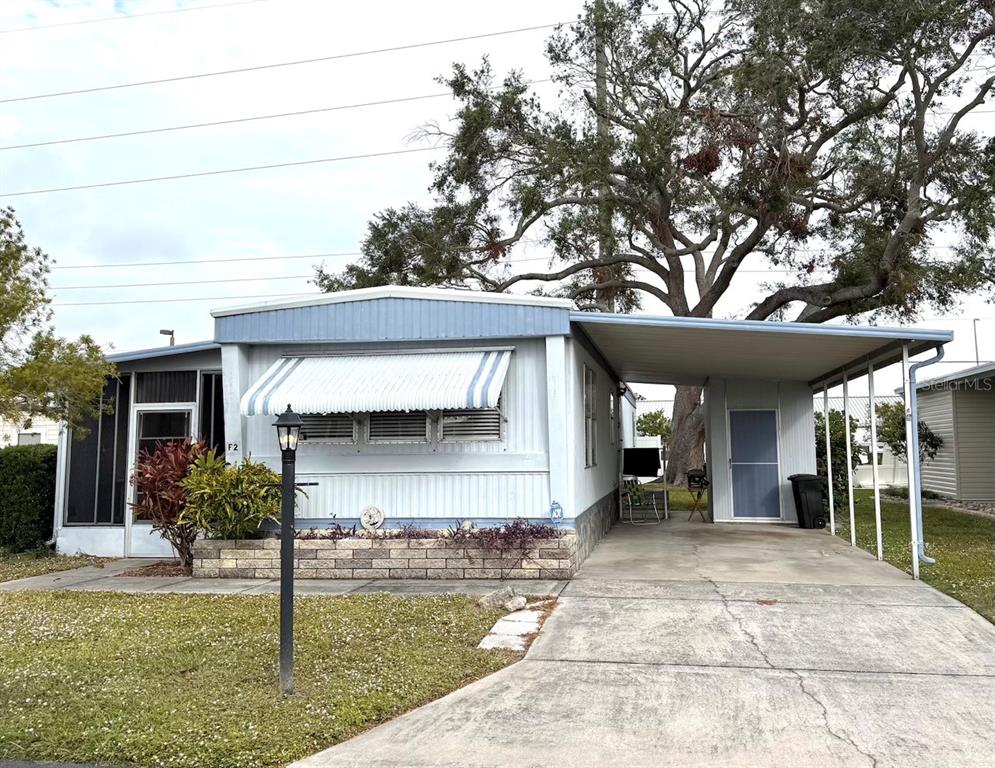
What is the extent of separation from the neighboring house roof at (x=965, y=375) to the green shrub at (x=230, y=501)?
544 inches

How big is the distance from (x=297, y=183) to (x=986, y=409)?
17205 mm

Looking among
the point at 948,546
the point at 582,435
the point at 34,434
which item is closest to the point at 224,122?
the point at 34,434

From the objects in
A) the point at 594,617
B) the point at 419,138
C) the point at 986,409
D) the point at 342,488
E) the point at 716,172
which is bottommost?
the point at 594,617

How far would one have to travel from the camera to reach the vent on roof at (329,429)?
370 inches

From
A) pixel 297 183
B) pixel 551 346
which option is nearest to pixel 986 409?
pixel 551 346

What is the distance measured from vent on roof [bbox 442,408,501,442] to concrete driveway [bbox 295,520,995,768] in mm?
1998

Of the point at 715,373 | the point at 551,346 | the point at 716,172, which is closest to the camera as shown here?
the point at 551,346

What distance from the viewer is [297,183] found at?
19734 mm

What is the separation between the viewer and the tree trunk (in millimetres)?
23953

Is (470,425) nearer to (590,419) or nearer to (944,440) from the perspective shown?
(590,419)

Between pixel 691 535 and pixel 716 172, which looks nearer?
pixel 691 535

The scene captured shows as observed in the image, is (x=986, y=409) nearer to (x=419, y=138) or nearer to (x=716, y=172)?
(x=716, y=172)

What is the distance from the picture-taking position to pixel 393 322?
9.22 metres

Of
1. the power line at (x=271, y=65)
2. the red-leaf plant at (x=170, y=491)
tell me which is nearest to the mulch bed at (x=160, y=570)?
the red-leaf plant at (x=170, y=491)
